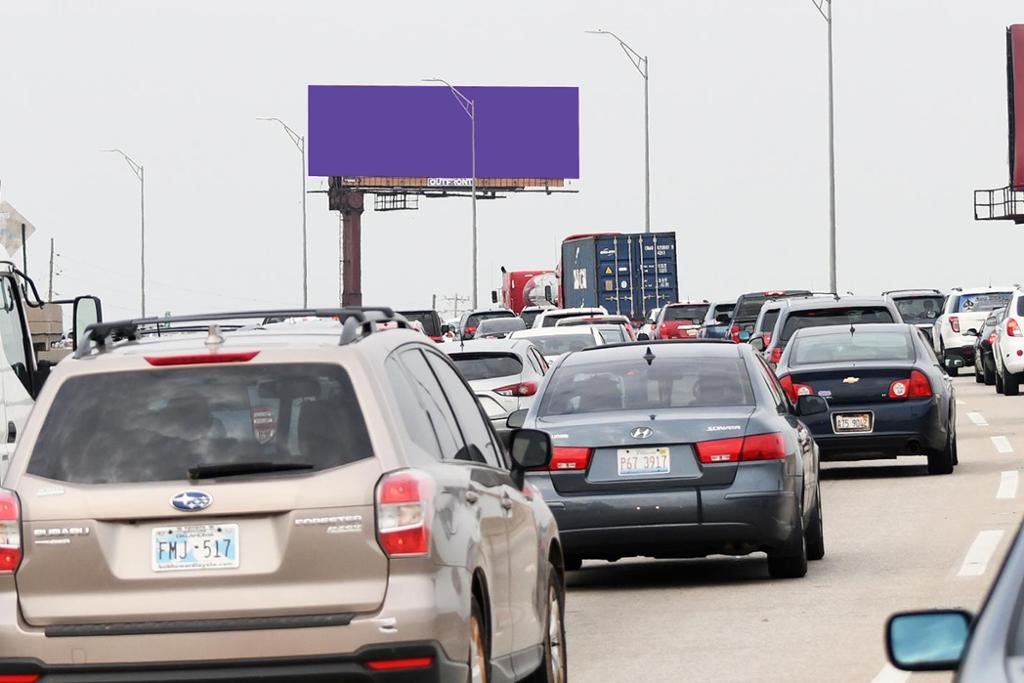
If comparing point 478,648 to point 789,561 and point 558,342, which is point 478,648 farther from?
point 558,342

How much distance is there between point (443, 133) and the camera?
10244 cm

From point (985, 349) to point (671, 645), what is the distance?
3319 cm

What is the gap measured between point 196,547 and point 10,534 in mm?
610

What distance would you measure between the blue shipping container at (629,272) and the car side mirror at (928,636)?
60736 millimetres

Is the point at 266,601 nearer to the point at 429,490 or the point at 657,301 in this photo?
the point at 429,490

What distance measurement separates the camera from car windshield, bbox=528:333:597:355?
33.3 metres

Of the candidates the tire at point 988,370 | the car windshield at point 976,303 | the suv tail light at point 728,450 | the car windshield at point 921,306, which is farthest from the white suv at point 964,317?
the suv tail light at point 728,450

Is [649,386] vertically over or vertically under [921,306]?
under

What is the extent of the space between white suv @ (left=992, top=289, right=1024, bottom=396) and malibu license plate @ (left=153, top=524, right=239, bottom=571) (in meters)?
32.5

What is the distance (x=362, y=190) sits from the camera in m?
106

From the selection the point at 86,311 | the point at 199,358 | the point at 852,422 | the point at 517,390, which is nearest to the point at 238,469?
the point at 199,358

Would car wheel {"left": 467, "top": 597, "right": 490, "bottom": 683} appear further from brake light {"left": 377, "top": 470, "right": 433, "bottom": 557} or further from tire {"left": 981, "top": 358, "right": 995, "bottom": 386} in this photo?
tire {"left": 981, "top": 358, "right": 995, "bottom": 386}

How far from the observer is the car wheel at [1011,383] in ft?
128

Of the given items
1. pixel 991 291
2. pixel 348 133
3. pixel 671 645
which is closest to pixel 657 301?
pixel 991 291
